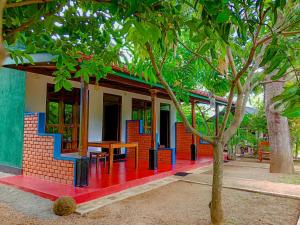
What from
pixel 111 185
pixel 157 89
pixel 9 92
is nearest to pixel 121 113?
pixel 157 89

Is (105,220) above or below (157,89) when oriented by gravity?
below

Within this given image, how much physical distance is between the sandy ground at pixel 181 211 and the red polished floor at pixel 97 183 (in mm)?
531

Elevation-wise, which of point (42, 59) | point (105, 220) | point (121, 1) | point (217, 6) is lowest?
point (105, 220)

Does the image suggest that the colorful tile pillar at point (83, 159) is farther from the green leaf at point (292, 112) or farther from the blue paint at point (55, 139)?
the green leaf at point (292, 112)

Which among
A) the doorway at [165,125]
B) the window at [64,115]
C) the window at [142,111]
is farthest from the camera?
the doorway at [165,125]

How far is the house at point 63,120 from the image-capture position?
5578 mm

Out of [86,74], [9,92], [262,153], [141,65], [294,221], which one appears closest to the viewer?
[86,74]

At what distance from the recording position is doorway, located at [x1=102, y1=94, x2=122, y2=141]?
365 inches

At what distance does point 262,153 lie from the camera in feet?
37.6

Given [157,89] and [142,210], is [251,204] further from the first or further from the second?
[157,89]

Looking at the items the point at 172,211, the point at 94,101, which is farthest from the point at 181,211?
the point at 94,101

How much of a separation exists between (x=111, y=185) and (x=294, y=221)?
10.8ft

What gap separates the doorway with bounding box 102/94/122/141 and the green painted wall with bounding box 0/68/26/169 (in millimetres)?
3117

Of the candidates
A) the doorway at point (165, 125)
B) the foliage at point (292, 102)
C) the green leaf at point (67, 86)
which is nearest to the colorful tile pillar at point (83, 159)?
the green leaf at point (67, 86)
